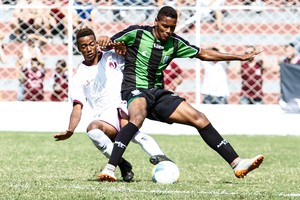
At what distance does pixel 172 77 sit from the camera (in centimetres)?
1596

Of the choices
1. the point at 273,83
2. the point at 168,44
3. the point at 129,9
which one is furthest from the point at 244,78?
the point at 168,44

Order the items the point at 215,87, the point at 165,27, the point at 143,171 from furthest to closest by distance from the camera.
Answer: the point at 215,87
the point at 143,171
the point at 165,27

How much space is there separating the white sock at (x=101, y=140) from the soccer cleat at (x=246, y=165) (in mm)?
1211

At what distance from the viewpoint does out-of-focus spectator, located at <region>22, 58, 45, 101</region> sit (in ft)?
52.5

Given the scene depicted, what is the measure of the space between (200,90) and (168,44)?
24.1ft

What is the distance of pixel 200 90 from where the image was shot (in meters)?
16.0

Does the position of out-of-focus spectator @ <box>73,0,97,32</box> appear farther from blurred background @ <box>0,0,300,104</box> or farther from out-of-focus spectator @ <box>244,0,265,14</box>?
out-of-focus spectator @ <box>244,0,265,14</box>

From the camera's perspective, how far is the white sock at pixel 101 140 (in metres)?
8.52

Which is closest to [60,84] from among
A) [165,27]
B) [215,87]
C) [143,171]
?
[215,87]

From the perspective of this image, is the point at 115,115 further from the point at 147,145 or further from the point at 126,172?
the point at 126,172

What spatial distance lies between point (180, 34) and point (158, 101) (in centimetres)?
759

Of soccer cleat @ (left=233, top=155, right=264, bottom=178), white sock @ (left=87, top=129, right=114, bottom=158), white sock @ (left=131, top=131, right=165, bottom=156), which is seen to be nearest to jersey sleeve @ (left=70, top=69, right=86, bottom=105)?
white sock @ (left=87, top=129, right=114, bottom=158)

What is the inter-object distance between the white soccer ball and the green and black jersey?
841 mm

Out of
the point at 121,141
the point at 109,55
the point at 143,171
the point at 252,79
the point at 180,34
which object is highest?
the point at 109,55
